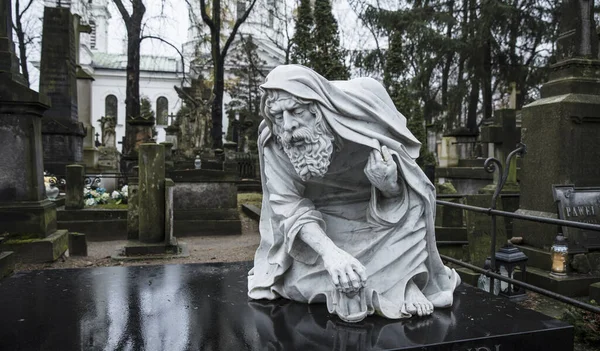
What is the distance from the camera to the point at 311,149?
2.49 m

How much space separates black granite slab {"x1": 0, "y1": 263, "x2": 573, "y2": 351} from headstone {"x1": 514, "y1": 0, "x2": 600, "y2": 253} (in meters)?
3.06

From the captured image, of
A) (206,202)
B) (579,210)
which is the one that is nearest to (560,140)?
(579,210)

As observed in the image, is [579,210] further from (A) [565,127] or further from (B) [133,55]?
(B) [133,55]

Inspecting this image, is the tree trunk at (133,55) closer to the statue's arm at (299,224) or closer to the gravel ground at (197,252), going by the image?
the gravel ground at (197,252)

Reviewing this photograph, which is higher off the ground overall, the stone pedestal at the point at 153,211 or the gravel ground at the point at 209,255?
the stone pedestal at the point at 153,211

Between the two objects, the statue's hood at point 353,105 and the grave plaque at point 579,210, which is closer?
the statue's hood at point 353,105

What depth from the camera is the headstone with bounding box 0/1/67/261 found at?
6121mm

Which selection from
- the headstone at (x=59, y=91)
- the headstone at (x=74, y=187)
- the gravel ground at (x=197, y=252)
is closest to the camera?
the gravel ground at (x=197, y=252)

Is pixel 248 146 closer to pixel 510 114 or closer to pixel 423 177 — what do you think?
pixel 510 114

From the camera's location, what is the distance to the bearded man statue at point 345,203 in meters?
2.47

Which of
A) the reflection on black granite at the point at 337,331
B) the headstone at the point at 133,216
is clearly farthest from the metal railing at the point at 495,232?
the headstone at the point at 133,216

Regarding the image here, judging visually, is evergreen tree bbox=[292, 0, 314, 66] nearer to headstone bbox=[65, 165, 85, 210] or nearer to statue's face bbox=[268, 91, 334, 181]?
headstone bbox=[65, 165, 85, 210]

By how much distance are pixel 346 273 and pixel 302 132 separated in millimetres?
745

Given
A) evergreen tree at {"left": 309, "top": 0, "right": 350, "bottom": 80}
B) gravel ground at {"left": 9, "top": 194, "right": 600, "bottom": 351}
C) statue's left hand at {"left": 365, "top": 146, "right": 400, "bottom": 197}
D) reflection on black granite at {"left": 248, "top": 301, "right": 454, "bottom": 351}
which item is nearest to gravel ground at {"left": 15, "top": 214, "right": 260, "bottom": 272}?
gravel ground at {"left": 9, "top": 194, "right": 600, "bottom": 351}
